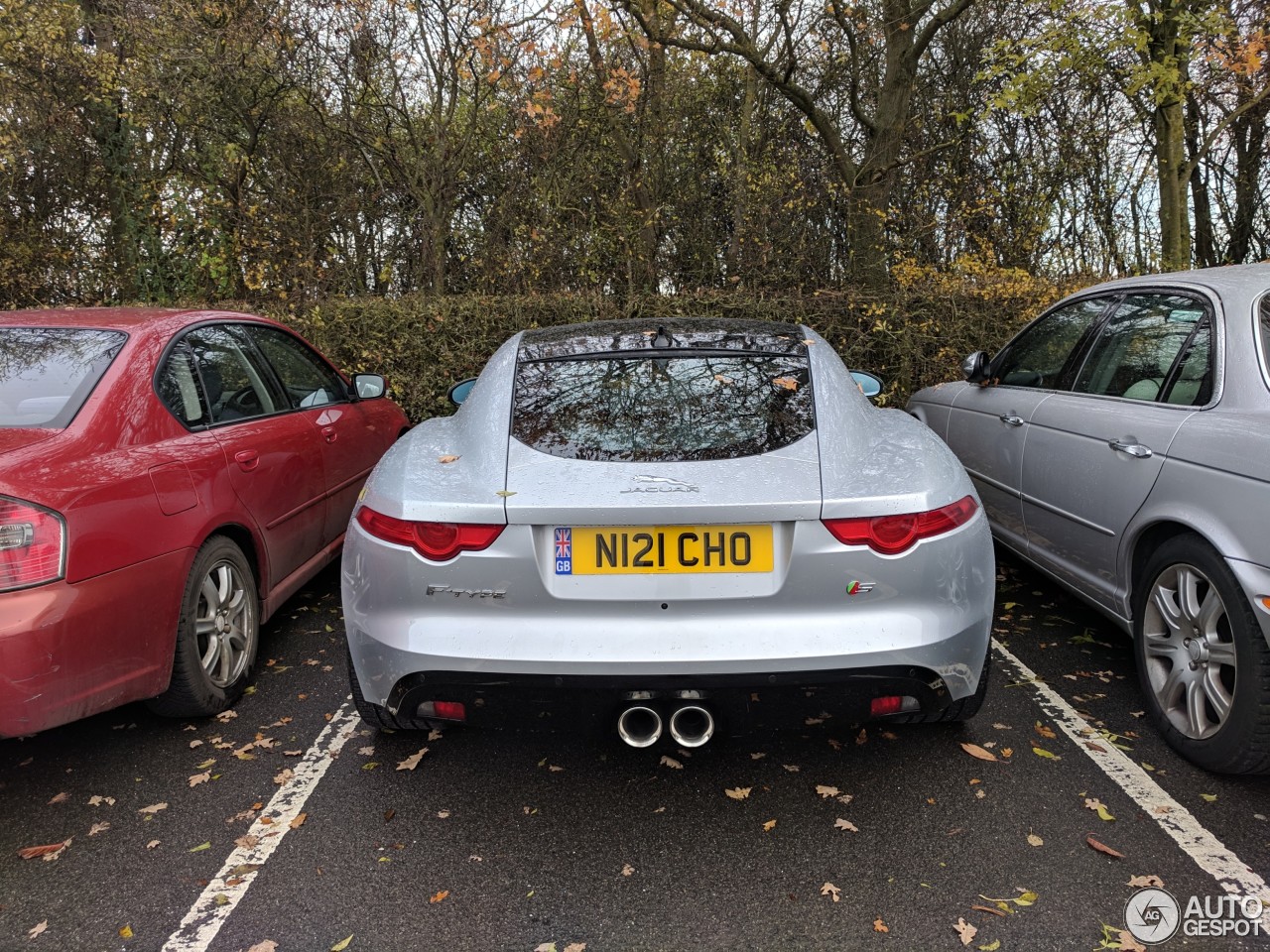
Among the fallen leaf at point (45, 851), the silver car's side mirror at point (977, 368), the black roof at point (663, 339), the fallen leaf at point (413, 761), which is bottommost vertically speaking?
the fallen leaf at point (413, 761)

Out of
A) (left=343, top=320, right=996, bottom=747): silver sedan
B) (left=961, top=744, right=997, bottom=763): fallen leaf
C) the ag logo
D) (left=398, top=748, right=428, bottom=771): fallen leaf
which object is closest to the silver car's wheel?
(left=961, top=744, right=997, bottom=763): fallen leaf

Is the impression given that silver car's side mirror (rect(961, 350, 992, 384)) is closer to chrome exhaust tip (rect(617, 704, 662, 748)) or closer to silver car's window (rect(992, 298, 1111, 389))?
silver car's window (rect(992, 298, 1111, 389))

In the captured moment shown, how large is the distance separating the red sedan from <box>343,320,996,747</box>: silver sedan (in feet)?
2.75

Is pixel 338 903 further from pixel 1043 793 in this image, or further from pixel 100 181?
pixel 100 181

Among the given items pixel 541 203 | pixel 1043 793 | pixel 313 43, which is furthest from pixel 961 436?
pixel 313 43

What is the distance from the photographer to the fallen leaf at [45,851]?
2424mm

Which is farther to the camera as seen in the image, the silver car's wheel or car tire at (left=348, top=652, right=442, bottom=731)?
the silver car's wheel

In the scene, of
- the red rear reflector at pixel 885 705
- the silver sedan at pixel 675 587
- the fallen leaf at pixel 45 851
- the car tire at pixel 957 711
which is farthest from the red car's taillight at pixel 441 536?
the fallen leaf at pixel 45 851

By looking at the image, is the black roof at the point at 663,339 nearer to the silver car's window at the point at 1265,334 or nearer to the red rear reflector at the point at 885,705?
the red rear reflector at the point at 885,705

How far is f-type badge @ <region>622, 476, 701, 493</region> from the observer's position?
223 cm

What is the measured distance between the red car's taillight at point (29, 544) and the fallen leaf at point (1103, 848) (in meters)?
3.12

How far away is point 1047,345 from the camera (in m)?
4.34

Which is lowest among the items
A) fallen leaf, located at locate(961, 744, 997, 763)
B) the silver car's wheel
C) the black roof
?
fallen leaf, located at locate(961, 744, 997, 763)

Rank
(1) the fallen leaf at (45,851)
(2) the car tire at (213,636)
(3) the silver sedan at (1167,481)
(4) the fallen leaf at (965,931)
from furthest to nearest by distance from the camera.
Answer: (2) the car tire at (213,636)
(3) the silver sedan at (1167,481)
(1) the fallen leaf at (45,851)
(4) the fallen leaf at (965,931)
